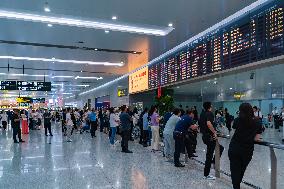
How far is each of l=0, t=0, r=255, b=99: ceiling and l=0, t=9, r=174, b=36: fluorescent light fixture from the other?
0.30 metres

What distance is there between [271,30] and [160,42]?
4.26 m

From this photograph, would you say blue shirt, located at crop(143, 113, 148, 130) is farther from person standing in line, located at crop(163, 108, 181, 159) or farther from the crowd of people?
person standing in line, located at crop(163, 108, 181, 159)

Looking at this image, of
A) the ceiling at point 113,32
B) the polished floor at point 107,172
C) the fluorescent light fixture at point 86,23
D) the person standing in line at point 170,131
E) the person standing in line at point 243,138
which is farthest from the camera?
the fluorescent light fixture at point 86,23

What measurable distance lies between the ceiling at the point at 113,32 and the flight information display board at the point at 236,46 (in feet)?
1.90

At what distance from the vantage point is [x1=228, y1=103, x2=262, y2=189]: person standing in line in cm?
425

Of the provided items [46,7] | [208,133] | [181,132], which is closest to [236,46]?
[181,132]

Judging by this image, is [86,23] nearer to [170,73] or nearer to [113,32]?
[113,32]

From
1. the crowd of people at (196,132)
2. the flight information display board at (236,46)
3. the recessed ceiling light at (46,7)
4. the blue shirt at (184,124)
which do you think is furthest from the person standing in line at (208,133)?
the recessed ceiling light at (46,7)

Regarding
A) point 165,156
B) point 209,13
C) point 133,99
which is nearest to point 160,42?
point 209,13

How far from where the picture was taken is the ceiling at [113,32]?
7.04 m

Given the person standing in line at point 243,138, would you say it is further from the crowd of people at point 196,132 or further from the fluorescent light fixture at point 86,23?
the fluorescent light fixture at point 86,23

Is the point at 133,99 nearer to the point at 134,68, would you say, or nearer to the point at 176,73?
the point at 134,68

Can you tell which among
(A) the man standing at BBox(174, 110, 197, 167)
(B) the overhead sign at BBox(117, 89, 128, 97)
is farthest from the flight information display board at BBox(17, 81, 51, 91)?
(A) the man standing at BBox(174, 110, 197, 167)

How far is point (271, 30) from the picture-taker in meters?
7.21
